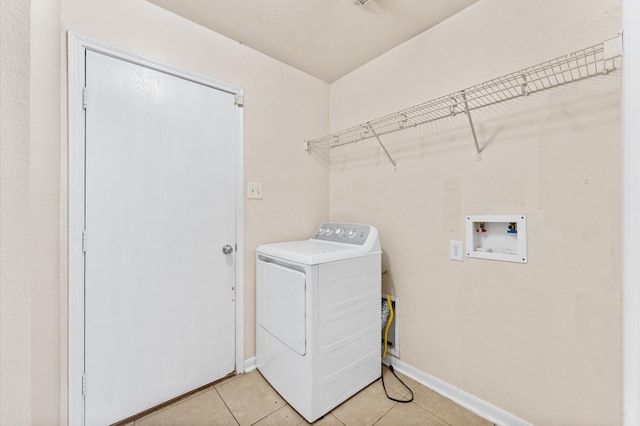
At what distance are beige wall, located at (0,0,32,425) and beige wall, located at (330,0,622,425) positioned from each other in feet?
5.99

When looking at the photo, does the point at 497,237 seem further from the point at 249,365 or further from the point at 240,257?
the point at 249,365

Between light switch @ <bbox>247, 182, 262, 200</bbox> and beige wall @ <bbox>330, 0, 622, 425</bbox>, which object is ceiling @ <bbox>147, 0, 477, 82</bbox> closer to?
beige wall @ <bbox>330, 0, 622, 425</bbox>

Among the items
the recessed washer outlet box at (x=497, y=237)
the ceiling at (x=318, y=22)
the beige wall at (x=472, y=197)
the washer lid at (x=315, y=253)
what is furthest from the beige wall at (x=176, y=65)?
the recessed washer outlet box at (x=497, y=237)

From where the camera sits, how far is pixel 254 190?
203 centimetres

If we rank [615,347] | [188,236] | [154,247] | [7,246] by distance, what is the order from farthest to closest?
[188,236], [154,247], [615,347], [7,246]

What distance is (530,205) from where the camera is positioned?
1405 mm

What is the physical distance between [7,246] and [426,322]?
1969 mm

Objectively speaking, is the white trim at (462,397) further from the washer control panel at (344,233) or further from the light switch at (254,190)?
the light switch at (254,190)

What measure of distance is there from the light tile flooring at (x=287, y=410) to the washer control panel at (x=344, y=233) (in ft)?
3.21

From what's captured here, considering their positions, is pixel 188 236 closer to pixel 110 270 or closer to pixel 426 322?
pixel 110 270

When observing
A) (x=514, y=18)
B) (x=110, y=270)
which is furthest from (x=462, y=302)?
(x=110, y=270)

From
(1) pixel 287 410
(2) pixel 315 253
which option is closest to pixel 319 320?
(2) pixel 315 253

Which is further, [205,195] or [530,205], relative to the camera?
→ [205,195]

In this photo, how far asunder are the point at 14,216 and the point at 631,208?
1.19 m
